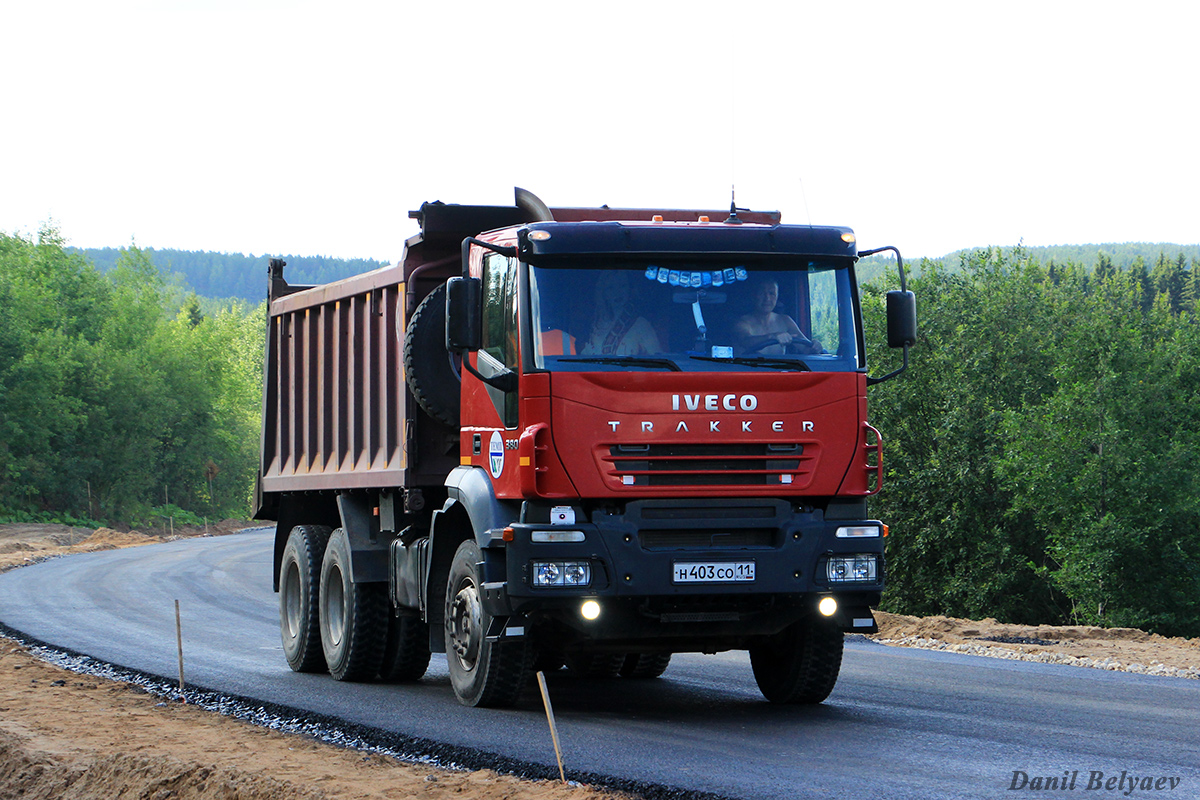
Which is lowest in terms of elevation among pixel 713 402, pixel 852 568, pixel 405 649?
pixel 405 649

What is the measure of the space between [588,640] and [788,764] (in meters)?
2.02

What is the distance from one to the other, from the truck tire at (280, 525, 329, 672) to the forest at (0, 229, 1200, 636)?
23220mm

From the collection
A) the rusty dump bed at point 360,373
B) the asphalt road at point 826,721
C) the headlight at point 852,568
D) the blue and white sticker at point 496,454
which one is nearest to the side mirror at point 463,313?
the blue and white sticker at point 496,454

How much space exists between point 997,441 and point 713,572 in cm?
3190

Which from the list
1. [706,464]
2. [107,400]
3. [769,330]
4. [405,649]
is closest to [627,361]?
[706,464]

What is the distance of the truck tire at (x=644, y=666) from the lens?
11.6 m

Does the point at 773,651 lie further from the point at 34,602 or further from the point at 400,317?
the point at 34,602

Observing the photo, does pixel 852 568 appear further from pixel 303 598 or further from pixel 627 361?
pixel 303 598

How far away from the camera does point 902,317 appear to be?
349 inches

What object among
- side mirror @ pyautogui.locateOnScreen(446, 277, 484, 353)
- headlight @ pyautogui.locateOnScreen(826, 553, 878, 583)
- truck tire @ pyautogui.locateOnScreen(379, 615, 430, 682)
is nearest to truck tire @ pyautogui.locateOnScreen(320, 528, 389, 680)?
truck tire @ pyautogui.locateOnScreen(379, 615, 430, 682)

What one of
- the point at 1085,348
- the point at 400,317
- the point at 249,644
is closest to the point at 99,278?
the point at 1085,348

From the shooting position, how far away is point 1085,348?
3800 centimetres

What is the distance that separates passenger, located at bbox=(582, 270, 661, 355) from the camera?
26.9ft

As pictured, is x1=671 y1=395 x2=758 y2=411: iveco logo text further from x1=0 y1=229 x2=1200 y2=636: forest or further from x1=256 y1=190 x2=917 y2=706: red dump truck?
x1=0 y1=229 x2=1200 y2=636: forest
